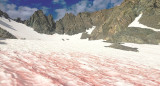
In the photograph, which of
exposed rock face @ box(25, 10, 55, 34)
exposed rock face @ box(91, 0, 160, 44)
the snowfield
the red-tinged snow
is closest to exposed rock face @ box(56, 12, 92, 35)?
exposed rock face @ box(25, 10, 55, 34)

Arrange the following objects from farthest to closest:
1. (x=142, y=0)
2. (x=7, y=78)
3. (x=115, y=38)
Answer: (x=142, y=0), (x=115, y=38), (x=7, y=78)

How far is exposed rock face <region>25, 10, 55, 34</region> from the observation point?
98.2 meters

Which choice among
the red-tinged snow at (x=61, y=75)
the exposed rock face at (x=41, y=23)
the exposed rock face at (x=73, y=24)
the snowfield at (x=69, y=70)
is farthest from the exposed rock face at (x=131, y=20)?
the exposed rock face at (x=41, y=23)

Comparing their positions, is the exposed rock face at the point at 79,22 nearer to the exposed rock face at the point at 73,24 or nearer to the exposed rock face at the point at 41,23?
the exposed rock face at the point at 73,24

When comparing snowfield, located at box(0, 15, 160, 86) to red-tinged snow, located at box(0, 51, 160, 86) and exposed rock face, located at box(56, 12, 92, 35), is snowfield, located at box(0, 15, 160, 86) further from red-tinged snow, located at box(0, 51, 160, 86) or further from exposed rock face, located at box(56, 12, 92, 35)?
exposed rock face, located at box(56, 12, 92, 35)

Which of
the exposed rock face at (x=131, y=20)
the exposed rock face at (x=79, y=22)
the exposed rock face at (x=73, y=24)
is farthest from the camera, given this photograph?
the exposed rock face at (x=73, y=24)

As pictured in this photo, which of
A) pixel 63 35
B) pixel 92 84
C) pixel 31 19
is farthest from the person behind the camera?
pixel 31 19

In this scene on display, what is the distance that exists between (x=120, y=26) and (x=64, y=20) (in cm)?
7094

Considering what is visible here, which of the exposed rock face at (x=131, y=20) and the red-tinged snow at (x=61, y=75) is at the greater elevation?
the exposed rock face at (x=131, y=20)

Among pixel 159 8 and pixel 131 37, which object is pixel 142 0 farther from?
pixel 131 37

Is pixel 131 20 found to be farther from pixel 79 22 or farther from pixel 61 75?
pixel 79 22

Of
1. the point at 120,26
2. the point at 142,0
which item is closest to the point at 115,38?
the point at 120,26

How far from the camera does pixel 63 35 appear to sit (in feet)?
319

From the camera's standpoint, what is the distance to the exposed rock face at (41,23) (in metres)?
98.2
